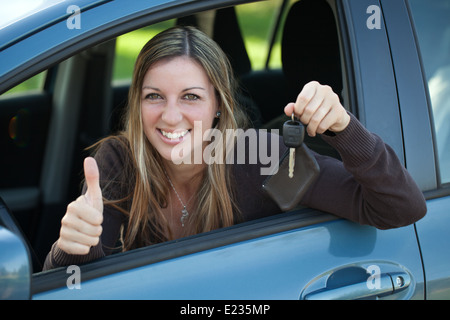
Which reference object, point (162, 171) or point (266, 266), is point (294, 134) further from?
point (162, 171)

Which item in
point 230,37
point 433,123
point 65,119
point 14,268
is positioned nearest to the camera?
point 14,268

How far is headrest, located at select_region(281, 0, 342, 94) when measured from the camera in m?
1.78

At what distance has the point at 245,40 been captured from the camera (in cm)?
348

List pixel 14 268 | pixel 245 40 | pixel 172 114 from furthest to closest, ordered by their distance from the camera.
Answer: pixel 245 40 < pixel 172 114 < pixel 14 268

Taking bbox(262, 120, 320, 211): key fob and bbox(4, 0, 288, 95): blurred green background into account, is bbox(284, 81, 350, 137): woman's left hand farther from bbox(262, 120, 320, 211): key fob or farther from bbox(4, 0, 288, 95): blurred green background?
bbox(4, 0, 288, 95): blurred green background

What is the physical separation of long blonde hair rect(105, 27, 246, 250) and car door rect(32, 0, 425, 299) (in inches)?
15.5

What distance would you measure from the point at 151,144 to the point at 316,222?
695 mm

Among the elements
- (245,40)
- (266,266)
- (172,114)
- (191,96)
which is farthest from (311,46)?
(245,40)

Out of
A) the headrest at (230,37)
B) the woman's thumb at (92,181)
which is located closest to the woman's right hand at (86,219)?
the woman's thumb at (92,181)

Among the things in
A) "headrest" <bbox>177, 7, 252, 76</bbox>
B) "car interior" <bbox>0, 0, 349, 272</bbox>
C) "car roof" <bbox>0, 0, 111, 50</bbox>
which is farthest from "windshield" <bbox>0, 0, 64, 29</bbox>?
"headrest" <bbox>177, 7, 252, 76</bbox>

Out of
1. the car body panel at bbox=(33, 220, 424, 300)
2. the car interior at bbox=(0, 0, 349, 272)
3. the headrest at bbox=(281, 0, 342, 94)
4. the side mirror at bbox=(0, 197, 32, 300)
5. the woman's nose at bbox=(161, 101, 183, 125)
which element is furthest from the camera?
the car interior at bbox=(0, 0, 349, 272)

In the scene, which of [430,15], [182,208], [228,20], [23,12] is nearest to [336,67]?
[430,15]

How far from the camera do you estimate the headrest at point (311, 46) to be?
1781mm

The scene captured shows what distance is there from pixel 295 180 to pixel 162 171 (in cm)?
67
